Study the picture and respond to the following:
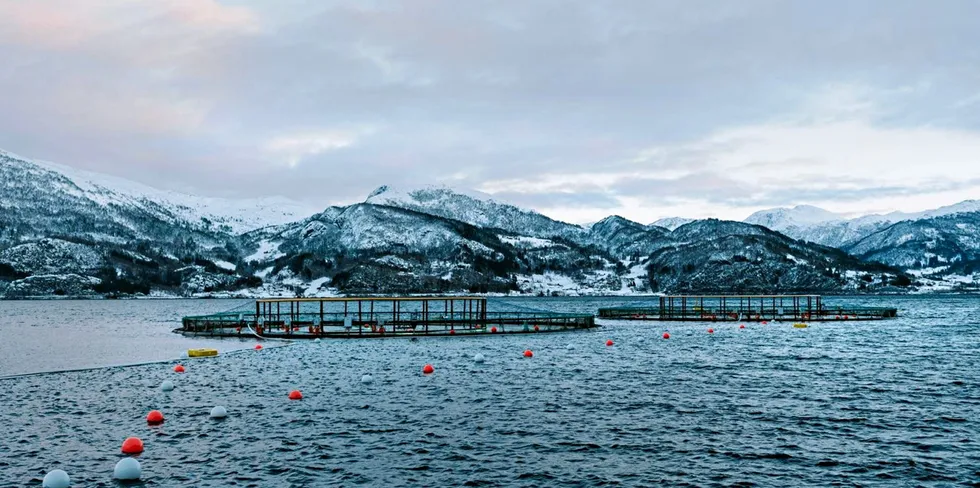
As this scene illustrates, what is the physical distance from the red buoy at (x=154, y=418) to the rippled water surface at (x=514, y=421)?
2.41 ft

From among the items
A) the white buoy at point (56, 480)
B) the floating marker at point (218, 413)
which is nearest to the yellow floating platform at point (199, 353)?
the floating marker at point (218, 413)

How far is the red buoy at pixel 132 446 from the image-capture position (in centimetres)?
2983

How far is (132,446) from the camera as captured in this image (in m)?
29.9

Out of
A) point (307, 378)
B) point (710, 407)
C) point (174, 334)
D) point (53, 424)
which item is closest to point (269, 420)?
point (53, 424)

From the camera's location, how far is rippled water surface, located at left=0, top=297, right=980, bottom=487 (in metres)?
27.3

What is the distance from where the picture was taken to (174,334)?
103 meters

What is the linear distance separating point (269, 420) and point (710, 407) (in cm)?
2271

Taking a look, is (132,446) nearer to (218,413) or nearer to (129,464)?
(129,464)

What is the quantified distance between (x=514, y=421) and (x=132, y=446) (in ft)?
54.6

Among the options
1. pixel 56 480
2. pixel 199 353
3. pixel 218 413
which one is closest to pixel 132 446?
pixel 56 480

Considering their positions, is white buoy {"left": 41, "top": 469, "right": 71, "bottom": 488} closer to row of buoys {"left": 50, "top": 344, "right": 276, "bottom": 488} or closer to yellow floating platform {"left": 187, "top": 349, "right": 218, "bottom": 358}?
row of buoys {"left": 50, "top": 344, "right": 276, "bottom": 488}

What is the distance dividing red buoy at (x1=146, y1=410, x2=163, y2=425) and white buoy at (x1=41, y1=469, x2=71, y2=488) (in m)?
10.7

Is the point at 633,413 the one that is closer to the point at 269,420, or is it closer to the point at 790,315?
the point at 269,420

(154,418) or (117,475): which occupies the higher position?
(154,418)
